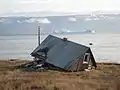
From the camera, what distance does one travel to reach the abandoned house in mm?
47500

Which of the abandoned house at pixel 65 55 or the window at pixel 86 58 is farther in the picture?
the window at pixel 86 58

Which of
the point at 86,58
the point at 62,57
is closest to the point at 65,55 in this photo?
the point at 62,57

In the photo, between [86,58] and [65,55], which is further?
[86,58]

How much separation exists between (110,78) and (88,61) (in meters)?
9.46

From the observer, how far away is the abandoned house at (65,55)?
47500 millimetres

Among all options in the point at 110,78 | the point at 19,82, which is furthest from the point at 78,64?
the point at 19,82

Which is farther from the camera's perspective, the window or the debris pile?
the window

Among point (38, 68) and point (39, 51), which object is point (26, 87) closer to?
point (38, 68)

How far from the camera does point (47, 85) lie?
33.2m

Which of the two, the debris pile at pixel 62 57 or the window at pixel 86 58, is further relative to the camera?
the window at pixel 86 58

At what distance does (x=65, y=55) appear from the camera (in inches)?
1919

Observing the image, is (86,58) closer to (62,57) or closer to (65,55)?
(65,55)

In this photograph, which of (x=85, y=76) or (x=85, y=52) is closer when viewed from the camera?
(x=85, y=76)

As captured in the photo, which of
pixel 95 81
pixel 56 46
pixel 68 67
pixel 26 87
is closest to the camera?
pixel 26 87
